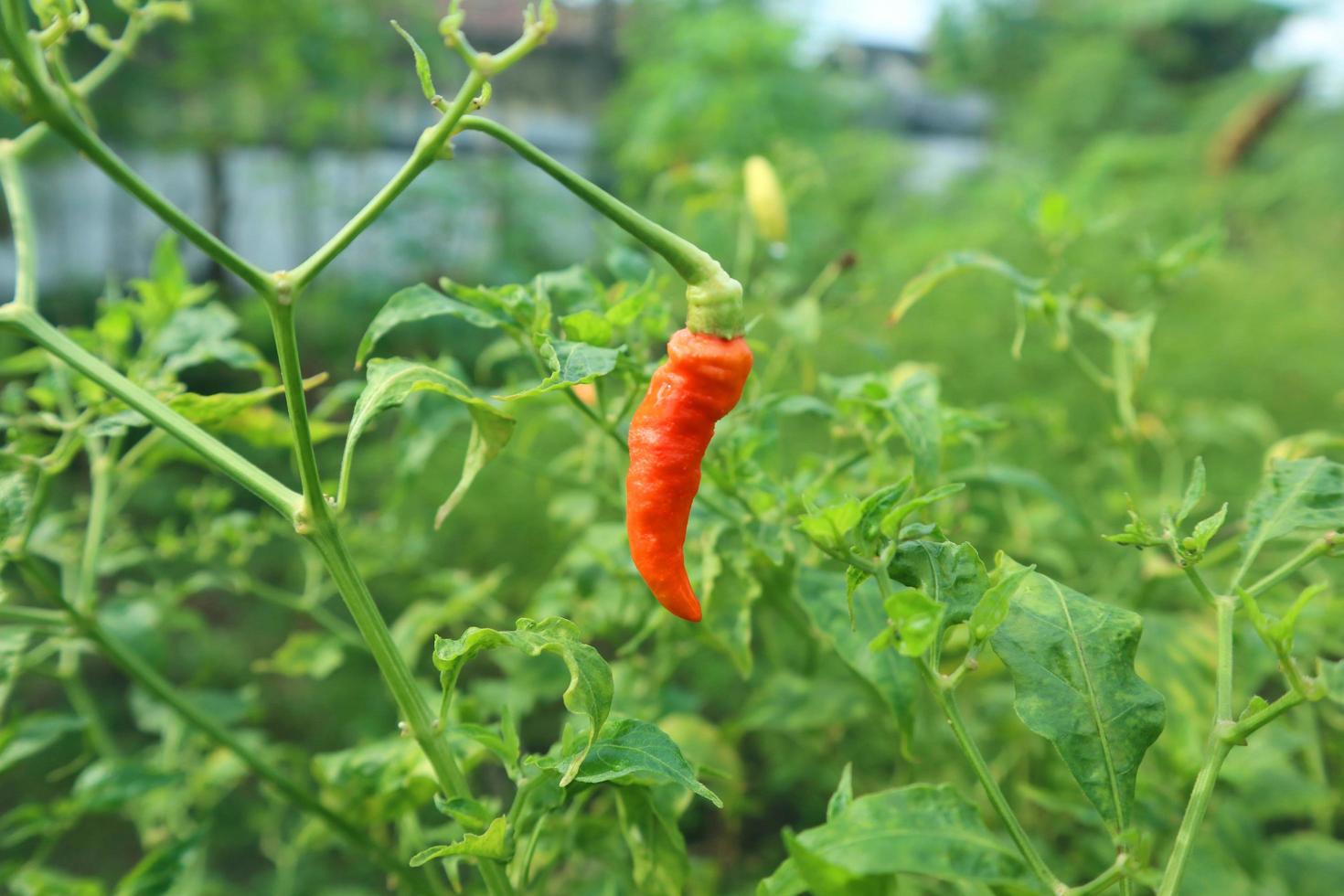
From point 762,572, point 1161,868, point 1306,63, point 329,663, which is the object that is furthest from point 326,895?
point 1306,63

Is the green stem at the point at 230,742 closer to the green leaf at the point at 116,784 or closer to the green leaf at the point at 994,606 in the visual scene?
the green leaf at the point at 116,784

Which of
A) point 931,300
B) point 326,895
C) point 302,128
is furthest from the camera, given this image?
point 302,128

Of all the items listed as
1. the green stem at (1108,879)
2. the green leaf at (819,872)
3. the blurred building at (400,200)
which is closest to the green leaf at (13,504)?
the green leaf at (819,872)

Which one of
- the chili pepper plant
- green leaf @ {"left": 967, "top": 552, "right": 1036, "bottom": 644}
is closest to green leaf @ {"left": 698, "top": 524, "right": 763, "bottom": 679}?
the chili pepper plant

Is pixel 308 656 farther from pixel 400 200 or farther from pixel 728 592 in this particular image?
pixel 400 200

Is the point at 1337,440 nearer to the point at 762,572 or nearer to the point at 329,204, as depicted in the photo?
the point at 762,572

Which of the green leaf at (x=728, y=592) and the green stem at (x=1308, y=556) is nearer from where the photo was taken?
the green stem at (x=1308, y=556)
